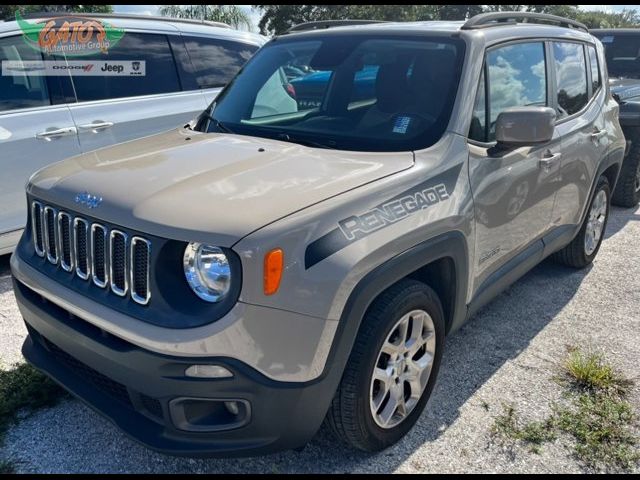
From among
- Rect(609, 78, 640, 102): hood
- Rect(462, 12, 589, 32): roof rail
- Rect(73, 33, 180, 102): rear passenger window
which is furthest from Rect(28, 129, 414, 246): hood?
Rect(609, 78, 640, 102): hood

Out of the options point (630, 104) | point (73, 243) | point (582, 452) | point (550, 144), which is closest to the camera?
point (73, 243)

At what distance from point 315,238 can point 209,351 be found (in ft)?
1.79

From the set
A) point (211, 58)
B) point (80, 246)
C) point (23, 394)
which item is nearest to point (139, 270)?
point (80, 246)

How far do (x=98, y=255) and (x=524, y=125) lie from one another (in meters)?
2.06

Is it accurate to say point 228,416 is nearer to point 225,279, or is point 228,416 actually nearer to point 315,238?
point 225,279

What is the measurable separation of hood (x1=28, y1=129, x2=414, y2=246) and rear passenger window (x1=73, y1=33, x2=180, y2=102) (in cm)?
219

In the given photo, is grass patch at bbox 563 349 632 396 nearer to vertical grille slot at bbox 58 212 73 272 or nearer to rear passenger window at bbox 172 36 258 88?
vertical grille slot at bbox 58 212 73 272

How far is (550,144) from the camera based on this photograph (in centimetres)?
366

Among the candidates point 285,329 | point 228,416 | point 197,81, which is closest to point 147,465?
point 228,416

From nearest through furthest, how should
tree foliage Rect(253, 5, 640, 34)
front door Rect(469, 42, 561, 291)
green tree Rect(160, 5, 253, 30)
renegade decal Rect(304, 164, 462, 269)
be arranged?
1. renegade decal Rect(304, 164, 462, 269)
2. front door Rect(469, 42, 561, 291)
3. green tree Rect(160, 5, 253, 30)
4. tree foliage Rect(253, 5, 640, 34)

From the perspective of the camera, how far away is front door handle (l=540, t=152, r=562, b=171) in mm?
3552

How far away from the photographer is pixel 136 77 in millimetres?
5262

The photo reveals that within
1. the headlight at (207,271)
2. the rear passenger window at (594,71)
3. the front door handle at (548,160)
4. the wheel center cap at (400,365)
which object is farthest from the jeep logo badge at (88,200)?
the rear passenger window at (594,71)

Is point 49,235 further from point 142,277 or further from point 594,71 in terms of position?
point 594,71
